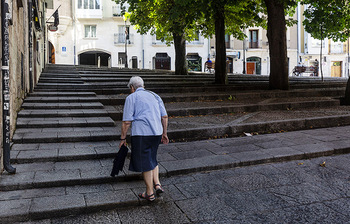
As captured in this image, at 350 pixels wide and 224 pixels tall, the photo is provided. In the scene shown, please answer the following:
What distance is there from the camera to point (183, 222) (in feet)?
12.5

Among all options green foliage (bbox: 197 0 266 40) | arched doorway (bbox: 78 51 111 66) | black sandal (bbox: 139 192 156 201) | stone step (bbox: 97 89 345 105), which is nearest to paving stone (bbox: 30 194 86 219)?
black sandal (bbox: 139 192 156 201)

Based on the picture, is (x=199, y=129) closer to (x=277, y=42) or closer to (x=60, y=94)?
(x=60, y=94)

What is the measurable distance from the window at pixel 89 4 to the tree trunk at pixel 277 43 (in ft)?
89.4

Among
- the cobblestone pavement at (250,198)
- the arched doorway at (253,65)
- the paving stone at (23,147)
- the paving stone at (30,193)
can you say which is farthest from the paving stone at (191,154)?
the arched doorway at (253,65)

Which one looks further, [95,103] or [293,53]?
[293,53]

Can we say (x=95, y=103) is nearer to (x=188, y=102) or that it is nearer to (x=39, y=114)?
(x=39, y=114)

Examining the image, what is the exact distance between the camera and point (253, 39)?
42844 millimetres

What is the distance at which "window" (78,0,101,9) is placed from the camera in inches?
1451

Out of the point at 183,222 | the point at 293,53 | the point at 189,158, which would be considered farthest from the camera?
the point at 293,53

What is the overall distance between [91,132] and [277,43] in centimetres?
933

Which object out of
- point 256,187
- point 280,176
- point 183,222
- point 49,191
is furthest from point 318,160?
point 49,191

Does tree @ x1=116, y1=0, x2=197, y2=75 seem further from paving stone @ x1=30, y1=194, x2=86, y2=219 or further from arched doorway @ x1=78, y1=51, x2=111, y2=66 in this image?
arched doorway @ x1=78, y1=51, x2=111, y2=66

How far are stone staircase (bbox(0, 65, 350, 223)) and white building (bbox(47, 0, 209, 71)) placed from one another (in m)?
24.1

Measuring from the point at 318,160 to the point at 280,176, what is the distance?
127 cm
